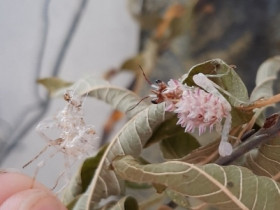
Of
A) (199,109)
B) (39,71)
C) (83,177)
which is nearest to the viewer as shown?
(199,109)

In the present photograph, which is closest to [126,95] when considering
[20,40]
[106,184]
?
[106,184]

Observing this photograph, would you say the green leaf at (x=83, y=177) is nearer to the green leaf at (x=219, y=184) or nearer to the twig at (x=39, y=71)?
the green leaf at (x=219, y=184)

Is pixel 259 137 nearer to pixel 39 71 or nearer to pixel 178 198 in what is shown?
pixel 178 198

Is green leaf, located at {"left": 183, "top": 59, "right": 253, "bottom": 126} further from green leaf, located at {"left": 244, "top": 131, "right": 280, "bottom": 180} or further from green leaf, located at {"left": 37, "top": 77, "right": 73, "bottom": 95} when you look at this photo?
green leaf, located at {"left": 37, "top": 77, "right": 73, "bottom": 95}

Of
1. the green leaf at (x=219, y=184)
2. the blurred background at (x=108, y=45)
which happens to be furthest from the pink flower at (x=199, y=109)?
the blurred background at (x=108, y=45)

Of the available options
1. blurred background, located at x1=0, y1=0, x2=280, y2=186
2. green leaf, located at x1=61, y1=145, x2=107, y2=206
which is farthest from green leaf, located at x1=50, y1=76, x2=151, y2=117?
blurred background, located at x1=0, y1=0, x2=280, y2=186

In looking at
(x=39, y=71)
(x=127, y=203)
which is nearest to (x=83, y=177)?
(x=127, y=203)

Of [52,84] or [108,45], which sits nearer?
[52,84]
